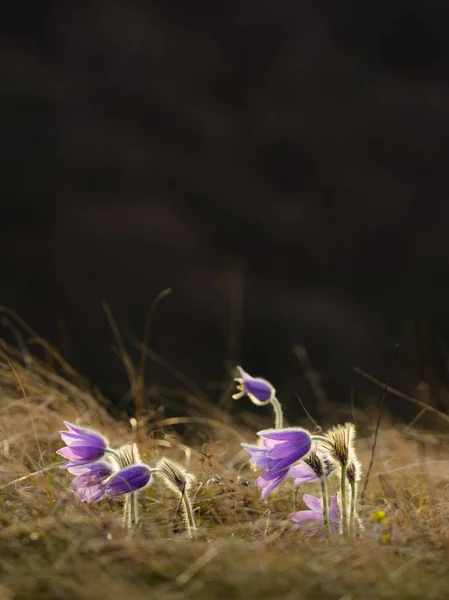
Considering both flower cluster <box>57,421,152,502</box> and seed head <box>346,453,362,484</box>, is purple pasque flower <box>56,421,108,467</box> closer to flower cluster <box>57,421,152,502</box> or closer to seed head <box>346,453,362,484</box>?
flower cluster <box>57,421,152,502</box>

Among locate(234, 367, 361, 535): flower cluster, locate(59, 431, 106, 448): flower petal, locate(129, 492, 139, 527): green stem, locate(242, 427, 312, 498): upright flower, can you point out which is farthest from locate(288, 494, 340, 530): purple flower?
locate(59, 431, 106, 448): flower petal

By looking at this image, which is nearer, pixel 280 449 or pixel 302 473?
pixel 280 449

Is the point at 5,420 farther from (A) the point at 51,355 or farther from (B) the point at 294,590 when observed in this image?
(B) the point at 294,590

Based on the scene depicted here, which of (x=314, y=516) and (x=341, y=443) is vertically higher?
(x=341, y=443)

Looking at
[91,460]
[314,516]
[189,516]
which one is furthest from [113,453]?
[314,516]

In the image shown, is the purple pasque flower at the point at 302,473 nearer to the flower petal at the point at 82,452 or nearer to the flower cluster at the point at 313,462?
the flower cluster at the point at 313,462

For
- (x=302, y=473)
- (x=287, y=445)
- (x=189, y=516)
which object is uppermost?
(x=287, y=445)

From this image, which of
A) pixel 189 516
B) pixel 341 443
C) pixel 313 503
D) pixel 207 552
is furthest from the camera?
pixel 313 503

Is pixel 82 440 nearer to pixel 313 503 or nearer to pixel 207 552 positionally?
pixel 207 552
